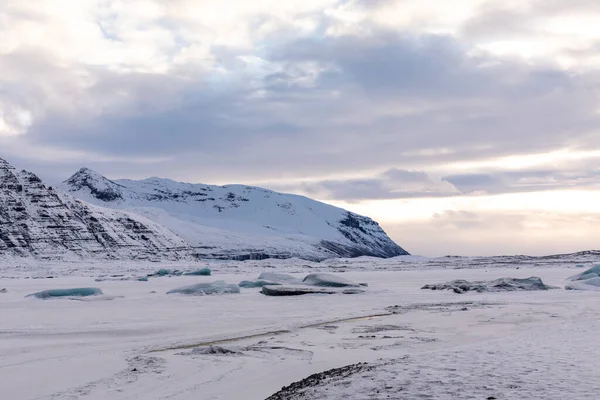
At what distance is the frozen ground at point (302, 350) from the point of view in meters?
7.09

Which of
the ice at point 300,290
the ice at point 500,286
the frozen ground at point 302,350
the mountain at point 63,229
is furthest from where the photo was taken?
the mountain at point 63,229

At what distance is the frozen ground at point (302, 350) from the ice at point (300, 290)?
396cm

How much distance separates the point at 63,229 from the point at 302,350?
371 feet

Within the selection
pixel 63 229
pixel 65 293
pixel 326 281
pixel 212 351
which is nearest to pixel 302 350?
pixel 212 351

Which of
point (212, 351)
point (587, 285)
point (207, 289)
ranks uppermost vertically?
point (587, 285)

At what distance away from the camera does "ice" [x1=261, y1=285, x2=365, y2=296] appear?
2347cm

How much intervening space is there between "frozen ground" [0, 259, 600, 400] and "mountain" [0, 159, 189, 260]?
9687 cm

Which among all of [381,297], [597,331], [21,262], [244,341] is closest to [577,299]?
[381,297]

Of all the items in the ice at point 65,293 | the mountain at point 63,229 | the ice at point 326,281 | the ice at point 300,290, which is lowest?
the ice at point 65,293

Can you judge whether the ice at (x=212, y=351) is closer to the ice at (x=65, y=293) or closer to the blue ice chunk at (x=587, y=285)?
the ice at (x=65, y=293)

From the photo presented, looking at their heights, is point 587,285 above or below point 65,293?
above

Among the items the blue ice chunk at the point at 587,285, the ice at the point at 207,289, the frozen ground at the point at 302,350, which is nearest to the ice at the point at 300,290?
the ice at the point at 207,289

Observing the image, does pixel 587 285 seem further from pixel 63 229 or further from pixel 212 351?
pixel 63 229

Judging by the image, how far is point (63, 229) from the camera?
11494cm
